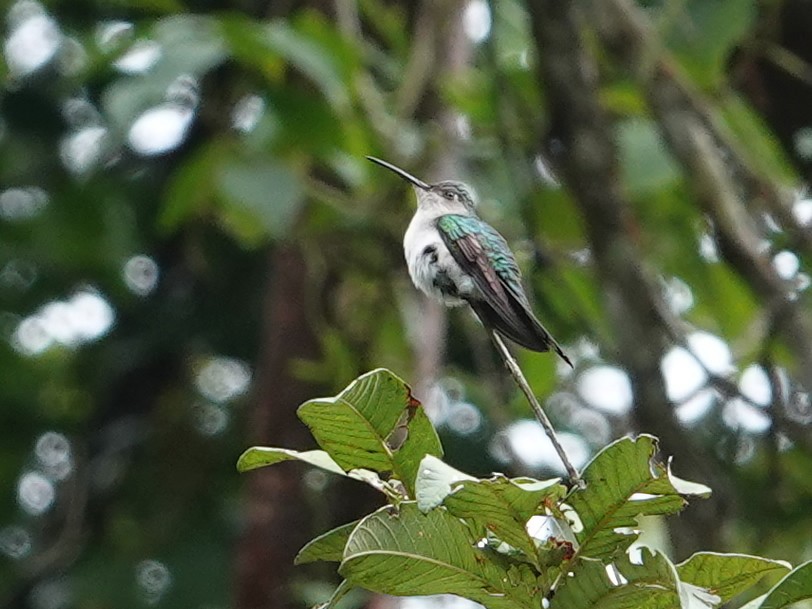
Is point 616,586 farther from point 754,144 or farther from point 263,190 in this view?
point 754,144

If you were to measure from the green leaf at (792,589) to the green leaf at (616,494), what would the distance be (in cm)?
17

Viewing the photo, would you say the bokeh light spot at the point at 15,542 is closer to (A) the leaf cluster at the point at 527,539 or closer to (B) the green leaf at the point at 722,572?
(A) the leaf cluster at the point at 527,539

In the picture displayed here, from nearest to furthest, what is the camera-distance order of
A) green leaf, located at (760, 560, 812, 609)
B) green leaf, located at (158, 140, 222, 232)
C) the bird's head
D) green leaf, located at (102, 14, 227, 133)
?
1. green leaf, located at (760, 560, 812, 609)
2. the bird's head
3. green leaf, located at (102, 14, 227, 133)
4. green leaf, located at (158, 140, 222, 232)

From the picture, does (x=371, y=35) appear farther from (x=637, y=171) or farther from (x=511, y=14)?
(x=637, y=171)

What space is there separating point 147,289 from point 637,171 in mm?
3746

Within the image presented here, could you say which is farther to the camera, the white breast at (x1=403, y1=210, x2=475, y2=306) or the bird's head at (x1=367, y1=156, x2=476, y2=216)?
the bird's head at (x1=367, y1=156, x2=476, y2=216)

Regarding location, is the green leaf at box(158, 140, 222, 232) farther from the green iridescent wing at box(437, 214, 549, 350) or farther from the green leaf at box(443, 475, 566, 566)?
the green leaf at box(443, 475, 566, 566)

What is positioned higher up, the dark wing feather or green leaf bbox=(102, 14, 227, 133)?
the dark wing feather

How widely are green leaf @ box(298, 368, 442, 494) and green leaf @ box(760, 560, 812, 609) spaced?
50 cm

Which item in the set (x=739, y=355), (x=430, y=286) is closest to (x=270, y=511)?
(x=739, y=355)

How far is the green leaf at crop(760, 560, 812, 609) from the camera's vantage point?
1.67 metres

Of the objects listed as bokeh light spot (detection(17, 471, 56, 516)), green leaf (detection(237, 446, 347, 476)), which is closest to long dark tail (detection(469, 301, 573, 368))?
green leaf (detection(237, 446, 347, 476))

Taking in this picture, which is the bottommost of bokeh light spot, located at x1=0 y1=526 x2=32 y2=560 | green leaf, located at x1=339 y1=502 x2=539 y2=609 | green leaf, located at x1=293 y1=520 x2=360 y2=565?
bokeh light spot, located at x1=0 y1=526 x2=32 y2=560

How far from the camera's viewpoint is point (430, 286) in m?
3.00
